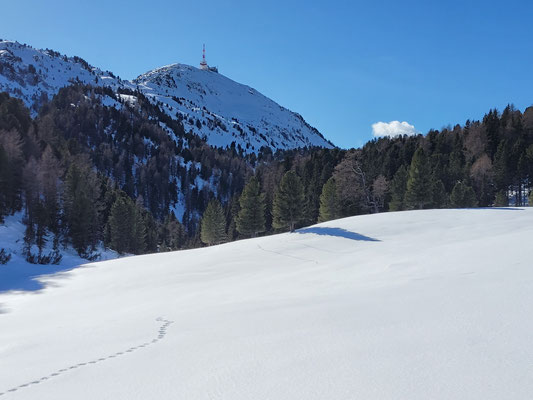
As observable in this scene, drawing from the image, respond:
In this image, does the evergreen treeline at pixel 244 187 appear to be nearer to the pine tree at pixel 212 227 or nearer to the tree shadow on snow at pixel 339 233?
the pine tree at pixel 212 227

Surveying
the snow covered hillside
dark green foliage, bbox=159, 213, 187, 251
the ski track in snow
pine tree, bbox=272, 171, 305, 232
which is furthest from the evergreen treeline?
the ski track in snow

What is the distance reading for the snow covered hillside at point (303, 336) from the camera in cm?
352

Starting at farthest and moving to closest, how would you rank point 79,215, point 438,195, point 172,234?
point 172,234 < point 438,195 < point 79,215

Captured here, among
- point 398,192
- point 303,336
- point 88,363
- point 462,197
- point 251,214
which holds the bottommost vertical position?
point 88,363

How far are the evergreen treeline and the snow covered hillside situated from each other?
2306 centimetres

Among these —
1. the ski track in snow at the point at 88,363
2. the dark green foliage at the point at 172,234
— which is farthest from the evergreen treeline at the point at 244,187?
the ski track in snow at the point at 88,363

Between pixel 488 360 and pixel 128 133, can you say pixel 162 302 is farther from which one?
pixel 128 133

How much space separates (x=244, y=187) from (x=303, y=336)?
35547 millimetres

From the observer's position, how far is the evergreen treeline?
39875 millimetres

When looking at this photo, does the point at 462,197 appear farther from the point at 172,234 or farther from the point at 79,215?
the point at 172,234

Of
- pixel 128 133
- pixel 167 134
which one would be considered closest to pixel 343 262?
pixel 128 133

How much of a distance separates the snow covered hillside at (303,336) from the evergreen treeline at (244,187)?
2306 centimetres

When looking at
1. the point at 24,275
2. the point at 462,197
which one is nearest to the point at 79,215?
the point at 24,275

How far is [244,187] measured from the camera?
40312 mm
